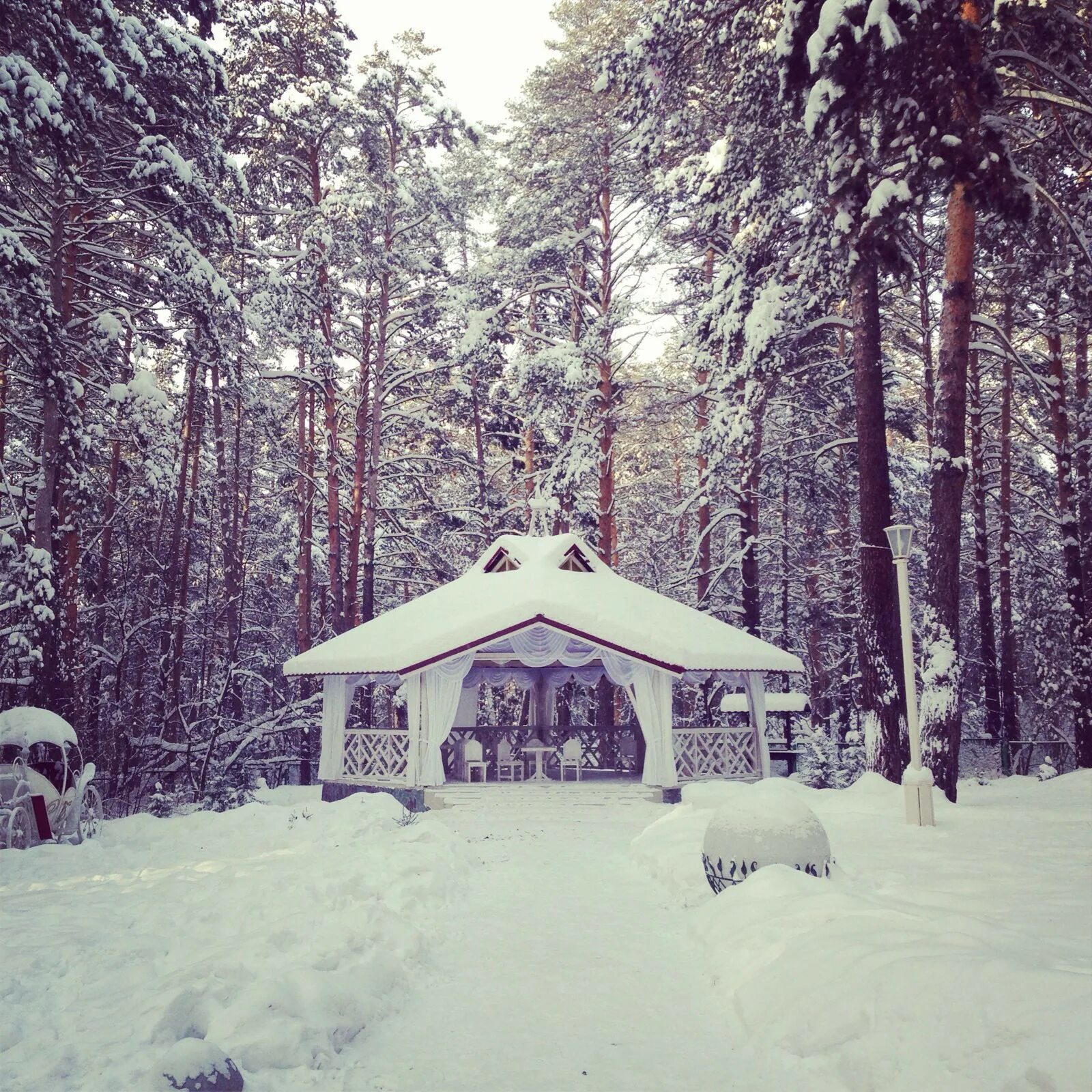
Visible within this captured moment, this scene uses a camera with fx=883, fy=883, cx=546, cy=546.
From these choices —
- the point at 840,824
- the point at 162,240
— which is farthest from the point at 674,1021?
the point at 162,240

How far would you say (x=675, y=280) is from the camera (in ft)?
73.4

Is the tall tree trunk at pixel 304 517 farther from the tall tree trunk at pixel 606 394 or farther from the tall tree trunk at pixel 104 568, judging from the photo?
the tall tree trunk at pixel 606 394

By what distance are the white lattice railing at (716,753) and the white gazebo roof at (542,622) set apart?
126 centimetres

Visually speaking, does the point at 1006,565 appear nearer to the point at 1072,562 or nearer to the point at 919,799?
the point at 1072,562

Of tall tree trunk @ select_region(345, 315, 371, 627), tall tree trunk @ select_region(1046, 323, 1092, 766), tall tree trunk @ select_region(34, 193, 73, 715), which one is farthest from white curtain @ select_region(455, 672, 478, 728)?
tall tree trunk @ select_region(1046, 323, 1092, 766)

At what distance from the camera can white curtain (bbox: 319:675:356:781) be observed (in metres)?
16.9

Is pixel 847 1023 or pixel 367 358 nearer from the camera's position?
pixel 847 1023

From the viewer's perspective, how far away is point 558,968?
5.86 m

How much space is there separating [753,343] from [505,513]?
13.8 metres

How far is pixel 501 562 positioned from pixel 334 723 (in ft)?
16.1

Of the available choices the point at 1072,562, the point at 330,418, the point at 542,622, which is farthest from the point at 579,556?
the point at 1072,562

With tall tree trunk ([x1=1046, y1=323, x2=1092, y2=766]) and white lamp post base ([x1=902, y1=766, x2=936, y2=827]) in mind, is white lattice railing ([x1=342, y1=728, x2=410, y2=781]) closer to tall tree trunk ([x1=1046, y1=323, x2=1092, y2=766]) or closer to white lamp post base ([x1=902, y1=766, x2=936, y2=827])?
white lamp post base ([x1=902, y1=766, x2=936, y2=827])

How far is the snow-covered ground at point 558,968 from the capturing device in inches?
153

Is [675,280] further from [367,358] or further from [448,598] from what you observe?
[448,598]
